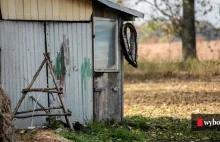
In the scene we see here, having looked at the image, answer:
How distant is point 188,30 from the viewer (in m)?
26.4

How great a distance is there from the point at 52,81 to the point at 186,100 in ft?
22.0

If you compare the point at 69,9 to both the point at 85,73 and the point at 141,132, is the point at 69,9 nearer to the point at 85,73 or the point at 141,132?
the point at 85,73

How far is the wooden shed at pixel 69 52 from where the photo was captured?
11.0 meters

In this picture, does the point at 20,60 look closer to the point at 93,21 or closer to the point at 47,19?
the point at 47,19

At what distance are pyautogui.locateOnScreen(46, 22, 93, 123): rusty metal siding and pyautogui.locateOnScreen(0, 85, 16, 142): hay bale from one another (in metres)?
3.05

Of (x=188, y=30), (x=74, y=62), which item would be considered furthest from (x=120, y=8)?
(x=188, y=30)

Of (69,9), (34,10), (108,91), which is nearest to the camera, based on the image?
(34,10)

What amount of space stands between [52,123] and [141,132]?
2.07 m

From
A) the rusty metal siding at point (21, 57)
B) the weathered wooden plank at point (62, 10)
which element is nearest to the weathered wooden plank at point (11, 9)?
the rusty metal siding at point (21, 57)

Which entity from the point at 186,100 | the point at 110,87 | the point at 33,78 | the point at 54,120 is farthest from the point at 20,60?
the point at 186,100

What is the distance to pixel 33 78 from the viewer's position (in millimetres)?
10328

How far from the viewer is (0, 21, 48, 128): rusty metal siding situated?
430 inches

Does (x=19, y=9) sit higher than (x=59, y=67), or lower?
higher

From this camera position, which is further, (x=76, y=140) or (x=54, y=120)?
(x=54, y=120)
